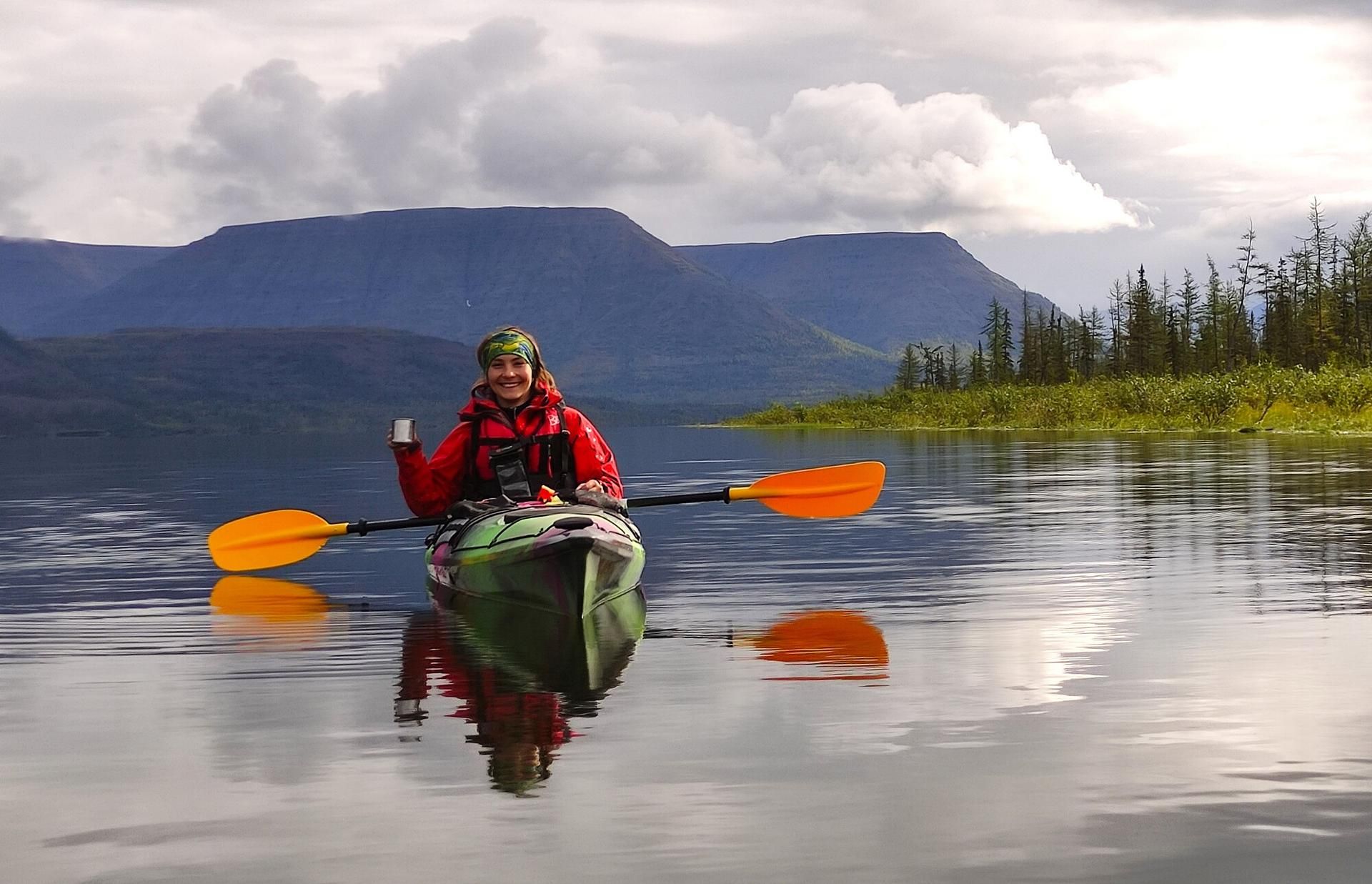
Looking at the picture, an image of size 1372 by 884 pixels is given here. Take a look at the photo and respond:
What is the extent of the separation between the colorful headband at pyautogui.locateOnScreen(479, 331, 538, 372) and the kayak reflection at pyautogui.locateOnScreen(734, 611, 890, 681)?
3.65m

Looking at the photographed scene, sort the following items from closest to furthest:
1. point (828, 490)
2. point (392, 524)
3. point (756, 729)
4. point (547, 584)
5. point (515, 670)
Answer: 1. point (756, 729)
2. point (515, 670)
3. point (547, 584)
4. point (392, 524)
5. point (828, 490)

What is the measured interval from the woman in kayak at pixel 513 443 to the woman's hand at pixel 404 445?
1 cm

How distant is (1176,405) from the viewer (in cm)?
8175

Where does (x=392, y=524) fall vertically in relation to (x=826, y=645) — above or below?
above

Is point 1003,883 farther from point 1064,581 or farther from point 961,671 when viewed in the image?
point 1064,581

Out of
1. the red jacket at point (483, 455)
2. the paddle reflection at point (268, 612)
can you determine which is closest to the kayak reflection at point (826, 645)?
the red jacket at point (483, 455)

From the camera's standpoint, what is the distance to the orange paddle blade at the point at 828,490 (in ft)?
66.3

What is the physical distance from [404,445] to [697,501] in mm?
4322

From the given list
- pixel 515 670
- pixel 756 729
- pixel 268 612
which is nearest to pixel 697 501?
pixel 268 612

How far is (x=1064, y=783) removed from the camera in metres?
8.09

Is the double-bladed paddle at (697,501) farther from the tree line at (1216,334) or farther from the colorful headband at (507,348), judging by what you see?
the tree line at (1216,334)

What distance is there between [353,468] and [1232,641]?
52.6 m

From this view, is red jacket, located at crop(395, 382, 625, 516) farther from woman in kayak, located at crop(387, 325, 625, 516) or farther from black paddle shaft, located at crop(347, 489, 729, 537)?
black paddle shaft, located at crop(347, 489, 729, 537)

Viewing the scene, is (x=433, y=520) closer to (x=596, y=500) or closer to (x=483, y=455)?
(x=483, y=455)
